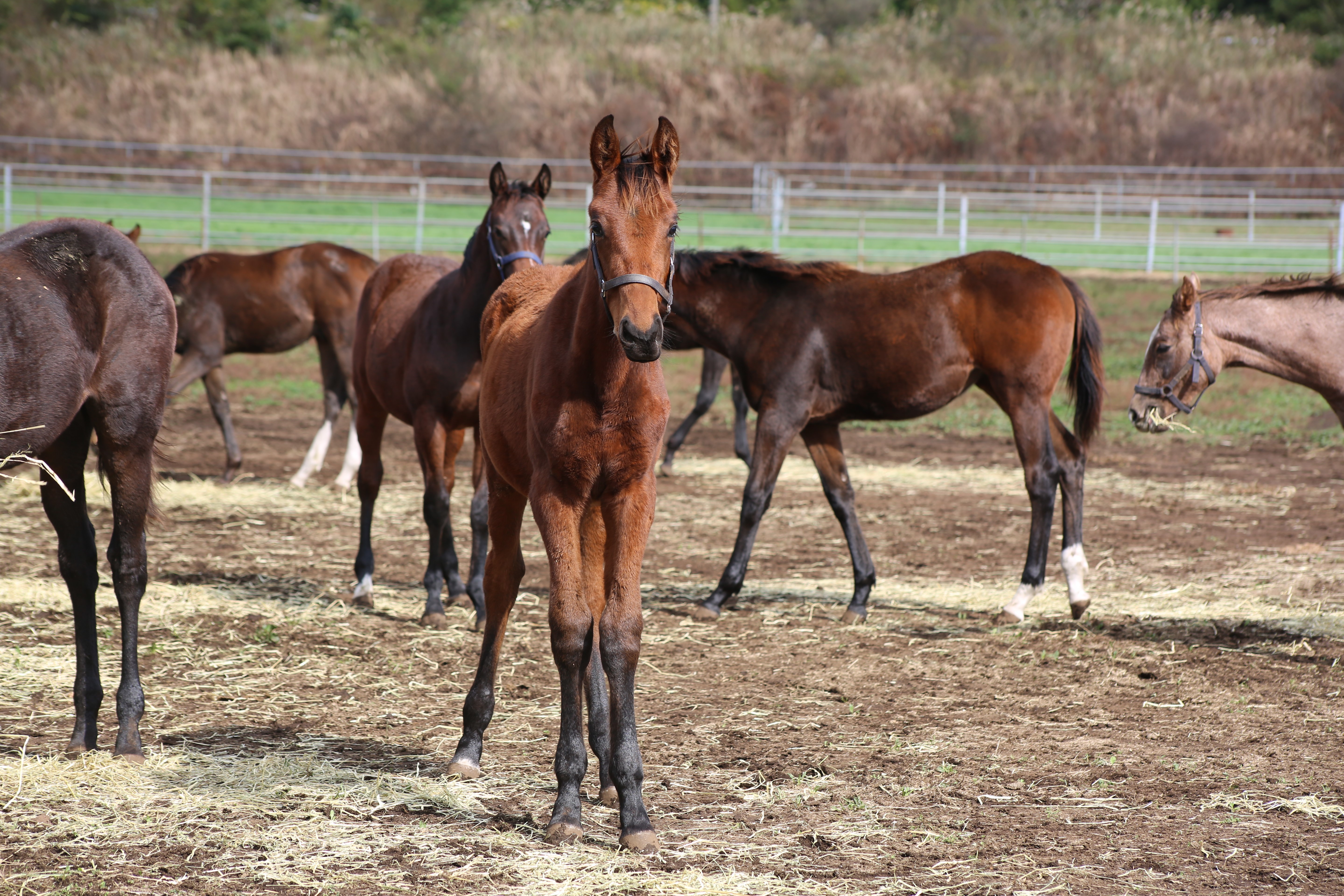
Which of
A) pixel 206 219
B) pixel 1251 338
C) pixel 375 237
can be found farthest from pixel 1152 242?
pixel 206 219

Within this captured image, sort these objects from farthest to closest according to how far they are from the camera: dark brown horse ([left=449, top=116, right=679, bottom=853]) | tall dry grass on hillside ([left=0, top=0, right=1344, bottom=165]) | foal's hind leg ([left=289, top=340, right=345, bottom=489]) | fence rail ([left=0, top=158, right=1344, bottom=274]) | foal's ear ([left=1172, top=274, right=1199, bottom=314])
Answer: tall dry grass on hillside ([left=0, top=0, right=1344, bottom=165]), fence rail ([left=0, top=158, right=1344, bottom=274]), foal's hind leg ([left=289, top=340, right=345, bottom=489]), foal's ear ([left=1172, top=274, right=1199, bottom=314]), dark brown horse ([left=449, top=116, right=679, bottom=853])

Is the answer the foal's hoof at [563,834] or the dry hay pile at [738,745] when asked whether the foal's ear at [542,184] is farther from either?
the foal's hoof at [563,834]

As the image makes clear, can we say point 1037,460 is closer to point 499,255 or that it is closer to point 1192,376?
point 1192,376

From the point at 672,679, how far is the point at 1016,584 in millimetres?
2826

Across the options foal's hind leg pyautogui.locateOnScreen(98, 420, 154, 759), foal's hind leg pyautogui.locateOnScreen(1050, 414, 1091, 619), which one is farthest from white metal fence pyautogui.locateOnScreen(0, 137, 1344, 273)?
foal's hind leg pyautogui.locateOnScreen(98, 420, 154, 759)

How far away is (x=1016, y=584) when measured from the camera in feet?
24.3

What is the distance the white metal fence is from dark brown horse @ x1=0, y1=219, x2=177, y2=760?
14.9 metres

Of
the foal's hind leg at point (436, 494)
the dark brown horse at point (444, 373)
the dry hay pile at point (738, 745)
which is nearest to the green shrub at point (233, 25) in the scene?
the dry hay pile at point (738, 745)

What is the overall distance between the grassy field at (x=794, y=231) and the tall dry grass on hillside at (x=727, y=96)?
6.94 metres

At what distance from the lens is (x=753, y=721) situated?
498 centimetres

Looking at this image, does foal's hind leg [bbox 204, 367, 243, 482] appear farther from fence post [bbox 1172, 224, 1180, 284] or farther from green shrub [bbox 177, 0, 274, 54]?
green shrub [bbox 177, 0, 274, 54]

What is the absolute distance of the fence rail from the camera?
20.5 m

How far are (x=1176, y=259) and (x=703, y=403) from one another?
459 inches

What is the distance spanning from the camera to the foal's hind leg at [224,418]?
10.5m
